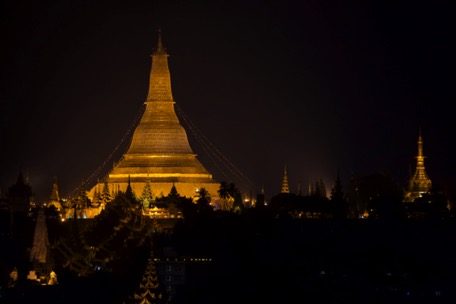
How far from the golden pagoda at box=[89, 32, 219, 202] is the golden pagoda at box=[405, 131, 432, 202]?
31.8ft

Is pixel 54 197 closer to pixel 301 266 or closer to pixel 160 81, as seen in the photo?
pixel 160 81

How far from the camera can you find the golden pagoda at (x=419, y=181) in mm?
128750

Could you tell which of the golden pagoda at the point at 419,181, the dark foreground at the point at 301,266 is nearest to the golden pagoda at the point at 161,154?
the golden pagoda at the point at 419,181

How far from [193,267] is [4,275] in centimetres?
639

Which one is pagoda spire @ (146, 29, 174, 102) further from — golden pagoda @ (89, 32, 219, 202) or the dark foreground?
the dark foreground

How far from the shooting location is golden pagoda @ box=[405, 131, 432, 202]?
12875 cm

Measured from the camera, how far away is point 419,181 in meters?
130

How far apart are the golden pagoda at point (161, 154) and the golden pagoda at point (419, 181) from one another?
9679 millimetres

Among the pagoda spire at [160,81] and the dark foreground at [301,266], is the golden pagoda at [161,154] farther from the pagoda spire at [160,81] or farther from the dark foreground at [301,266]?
the dark foreground at [301,266]

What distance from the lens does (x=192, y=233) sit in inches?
3986

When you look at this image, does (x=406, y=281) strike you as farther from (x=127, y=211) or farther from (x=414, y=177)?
(x=414, y=177)

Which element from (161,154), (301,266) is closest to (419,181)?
(161,154)

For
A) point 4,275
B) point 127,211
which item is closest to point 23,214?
point 127,211

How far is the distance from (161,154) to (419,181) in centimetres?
1258
